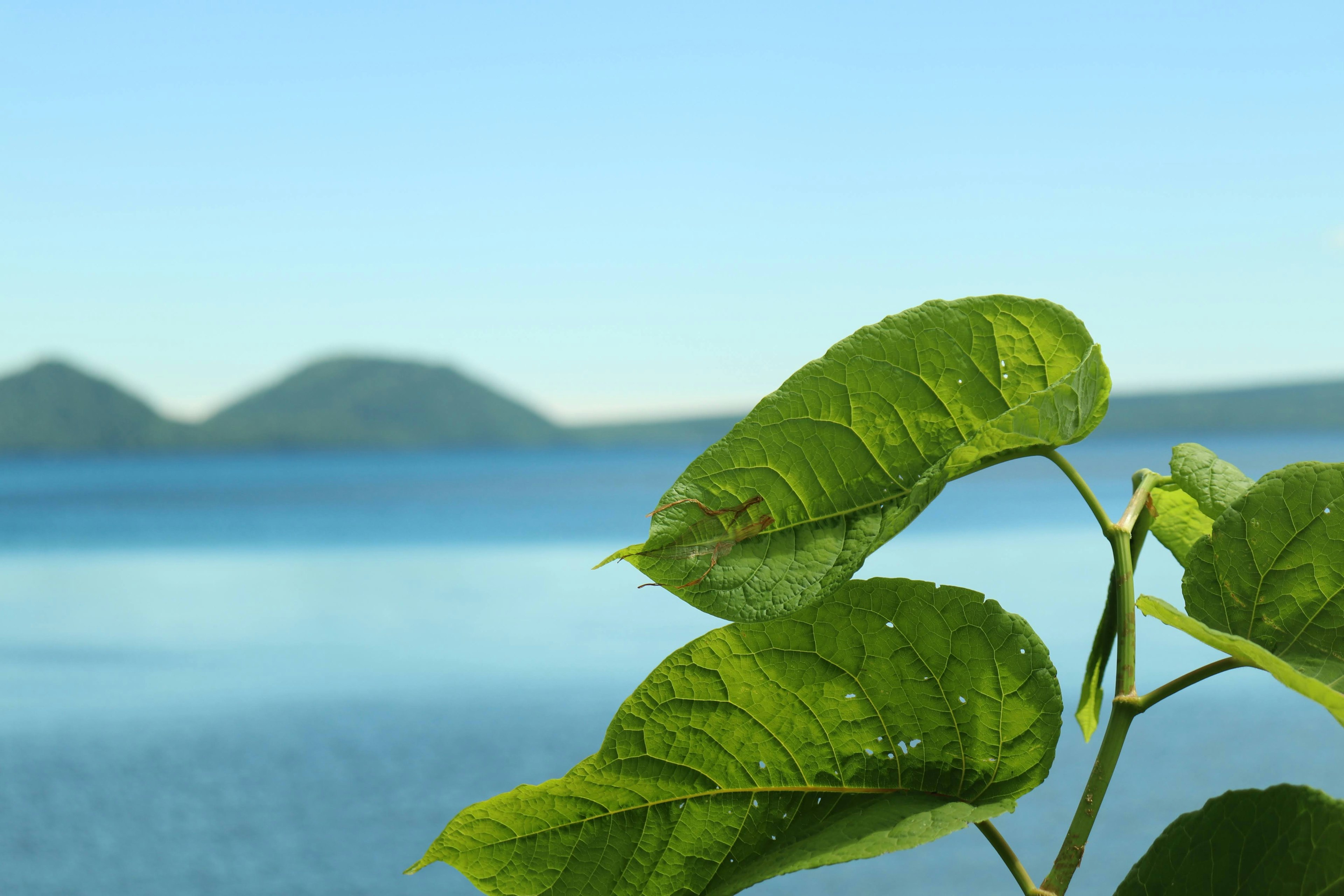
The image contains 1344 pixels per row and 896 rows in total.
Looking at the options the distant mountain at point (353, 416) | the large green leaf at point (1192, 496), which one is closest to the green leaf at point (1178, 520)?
the large green leaf at point (1192, 496)

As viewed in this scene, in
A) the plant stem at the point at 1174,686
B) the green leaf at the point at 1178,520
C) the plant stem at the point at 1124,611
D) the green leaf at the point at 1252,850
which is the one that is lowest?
the green leaf at the point at 1252,850

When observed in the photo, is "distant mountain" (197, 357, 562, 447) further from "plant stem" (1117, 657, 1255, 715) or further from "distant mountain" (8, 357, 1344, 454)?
"plant stem" (1117, 657, 1255, 715)

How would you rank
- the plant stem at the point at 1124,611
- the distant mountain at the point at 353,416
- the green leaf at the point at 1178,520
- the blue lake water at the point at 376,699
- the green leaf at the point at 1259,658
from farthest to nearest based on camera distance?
1. the distant mountain at the point at 353,416
2. the blue lake water at the point at 376,699
3. the green leaf at the point at 1178,520
4. the plant stem at the point at 1124,611
5. the green leaf at the point at 1259,658

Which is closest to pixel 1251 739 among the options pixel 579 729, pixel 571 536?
pixel 579 729

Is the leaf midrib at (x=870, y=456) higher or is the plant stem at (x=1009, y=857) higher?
the leaf midrib at (x=870, y=456)

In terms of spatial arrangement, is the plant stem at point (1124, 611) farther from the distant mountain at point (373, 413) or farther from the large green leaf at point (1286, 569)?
the distant mountain at point (373, 413)

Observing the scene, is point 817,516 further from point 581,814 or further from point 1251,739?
point 1251,739

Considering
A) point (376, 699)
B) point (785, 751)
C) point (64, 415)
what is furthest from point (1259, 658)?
point (64, 415)
